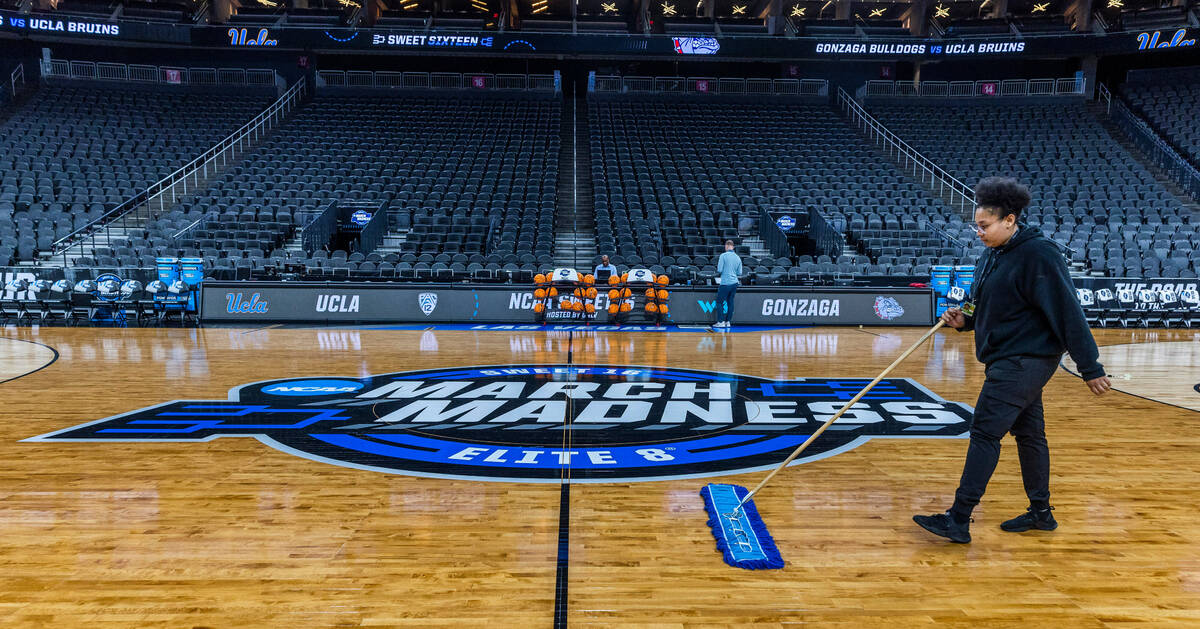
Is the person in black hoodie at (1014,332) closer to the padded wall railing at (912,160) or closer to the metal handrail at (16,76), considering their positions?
the padded wall railing at (912,160)

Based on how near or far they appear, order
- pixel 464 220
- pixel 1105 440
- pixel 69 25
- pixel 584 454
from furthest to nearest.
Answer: pixel 69 25, pixel 464 220, pixel 1105 440, pixel 584 454

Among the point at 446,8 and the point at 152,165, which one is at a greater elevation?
the point at 446,8

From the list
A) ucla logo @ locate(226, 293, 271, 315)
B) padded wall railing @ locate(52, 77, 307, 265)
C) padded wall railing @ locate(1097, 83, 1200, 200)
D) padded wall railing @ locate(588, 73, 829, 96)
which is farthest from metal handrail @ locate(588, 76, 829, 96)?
ucla logo @ locate(226, 293, 271, 315)

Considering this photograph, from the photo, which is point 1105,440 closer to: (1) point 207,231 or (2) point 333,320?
(2) point 333,320

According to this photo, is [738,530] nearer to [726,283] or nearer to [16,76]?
[726,283]

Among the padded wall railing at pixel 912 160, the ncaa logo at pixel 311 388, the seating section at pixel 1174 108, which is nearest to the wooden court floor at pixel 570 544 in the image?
the ncaa logo at pixel 311 388

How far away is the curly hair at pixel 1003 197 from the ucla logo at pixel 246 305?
1230 centimetres

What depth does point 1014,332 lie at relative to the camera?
2928mm

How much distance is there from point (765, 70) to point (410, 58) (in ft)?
47.5

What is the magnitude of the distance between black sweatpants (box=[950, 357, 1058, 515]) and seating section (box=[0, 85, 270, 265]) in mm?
17659

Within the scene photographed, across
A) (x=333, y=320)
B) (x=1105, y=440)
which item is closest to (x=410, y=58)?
(x=333, y=320)

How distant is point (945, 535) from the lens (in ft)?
10.1

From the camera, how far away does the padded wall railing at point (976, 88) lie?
25.5 meters

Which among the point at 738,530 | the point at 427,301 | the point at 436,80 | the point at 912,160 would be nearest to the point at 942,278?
the point at 912,160
